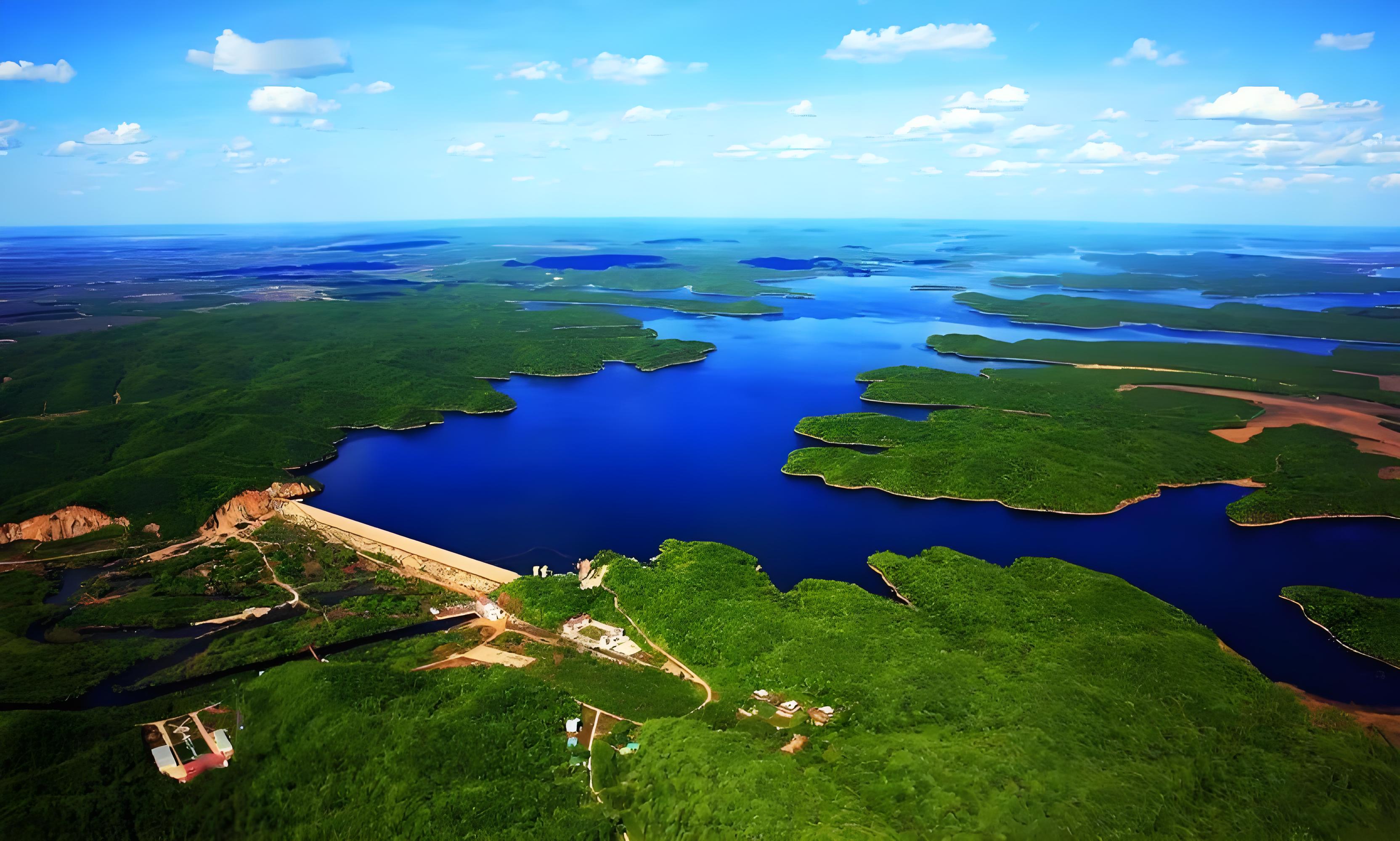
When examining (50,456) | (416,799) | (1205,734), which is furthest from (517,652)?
(50,456)

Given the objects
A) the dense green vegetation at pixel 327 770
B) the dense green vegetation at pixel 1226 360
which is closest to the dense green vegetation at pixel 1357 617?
the dense green vegetation at pixel 327 770

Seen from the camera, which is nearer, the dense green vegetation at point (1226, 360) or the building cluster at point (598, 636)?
the building cluster at point (598, 636)

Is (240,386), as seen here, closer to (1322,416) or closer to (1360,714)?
(1360,714)

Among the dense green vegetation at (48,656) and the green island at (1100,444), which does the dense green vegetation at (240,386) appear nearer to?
the dense green vegetation at (48,656)

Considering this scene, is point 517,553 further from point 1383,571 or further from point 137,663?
point 1383,571

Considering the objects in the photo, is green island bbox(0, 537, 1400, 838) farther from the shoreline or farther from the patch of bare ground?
the shoreline
